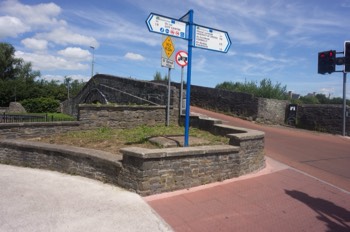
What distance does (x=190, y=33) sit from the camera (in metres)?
6.60

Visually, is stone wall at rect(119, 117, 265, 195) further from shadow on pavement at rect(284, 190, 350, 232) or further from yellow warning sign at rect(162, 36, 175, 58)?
yellow warning sign at rect(162, 36, 175, 58)

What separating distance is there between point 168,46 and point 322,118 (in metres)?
9.43

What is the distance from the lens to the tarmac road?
7263mm

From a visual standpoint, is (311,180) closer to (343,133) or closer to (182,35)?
(182,35)

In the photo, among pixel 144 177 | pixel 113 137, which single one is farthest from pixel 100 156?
pixel 113 137

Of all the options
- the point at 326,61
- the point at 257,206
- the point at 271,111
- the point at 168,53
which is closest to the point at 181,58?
the point at 168,53

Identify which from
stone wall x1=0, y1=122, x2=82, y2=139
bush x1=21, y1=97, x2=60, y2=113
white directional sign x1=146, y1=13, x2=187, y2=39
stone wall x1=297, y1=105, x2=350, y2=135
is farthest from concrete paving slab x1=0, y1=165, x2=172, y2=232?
bush x1=21, y1=97, x2=60, y2=113

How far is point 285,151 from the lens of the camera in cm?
954

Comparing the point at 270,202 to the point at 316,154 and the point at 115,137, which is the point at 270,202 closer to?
the point at 115,137

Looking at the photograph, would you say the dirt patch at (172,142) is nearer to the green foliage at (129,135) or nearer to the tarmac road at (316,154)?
the green foliage at (129,135)

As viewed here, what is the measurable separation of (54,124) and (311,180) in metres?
7.05

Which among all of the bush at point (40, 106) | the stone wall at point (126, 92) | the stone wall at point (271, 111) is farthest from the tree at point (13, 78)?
the stone wall at point (271, 111)

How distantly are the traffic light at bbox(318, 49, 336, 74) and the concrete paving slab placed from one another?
1176cm

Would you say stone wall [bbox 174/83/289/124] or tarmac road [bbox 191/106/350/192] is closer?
tarmac road [bbox 191/106/350/192]
